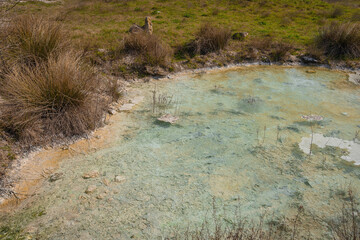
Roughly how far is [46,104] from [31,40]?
1.98m

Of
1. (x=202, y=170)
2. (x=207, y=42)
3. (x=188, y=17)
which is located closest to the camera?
(x=202, y=170)

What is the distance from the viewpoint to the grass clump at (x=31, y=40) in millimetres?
6090

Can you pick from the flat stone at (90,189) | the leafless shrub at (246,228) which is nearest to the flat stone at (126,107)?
the flat stone at (90,189)

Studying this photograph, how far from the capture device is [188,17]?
Answer: 1516cm

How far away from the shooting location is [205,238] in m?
3.29

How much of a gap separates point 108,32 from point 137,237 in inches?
398

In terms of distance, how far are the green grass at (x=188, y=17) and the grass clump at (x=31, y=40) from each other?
3.07 m

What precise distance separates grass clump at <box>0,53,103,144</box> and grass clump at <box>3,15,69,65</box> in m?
0.57

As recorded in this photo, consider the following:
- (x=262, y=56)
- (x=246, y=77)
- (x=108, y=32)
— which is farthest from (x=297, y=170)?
(x=108, y=32)

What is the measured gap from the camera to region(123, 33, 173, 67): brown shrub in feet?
29.3

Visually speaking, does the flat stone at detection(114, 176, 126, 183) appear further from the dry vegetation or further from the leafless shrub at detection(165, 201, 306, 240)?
the dry vegetation

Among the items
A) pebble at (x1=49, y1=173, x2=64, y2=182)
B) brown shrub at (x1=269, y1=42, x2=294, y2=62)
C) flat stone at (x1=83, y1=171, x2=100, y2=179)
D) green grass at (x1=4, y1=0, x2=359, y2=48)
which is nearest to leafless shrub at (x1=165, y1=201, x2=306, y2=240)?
flat stone at (x1=83, y1=171, x2=100, y2=179)

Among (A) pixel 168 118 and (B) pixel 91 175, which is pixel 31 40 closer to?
(A) pixel 168 118

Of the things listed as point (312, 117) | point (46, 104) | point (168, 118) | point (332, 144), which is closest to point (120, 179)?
point (168, 118)
